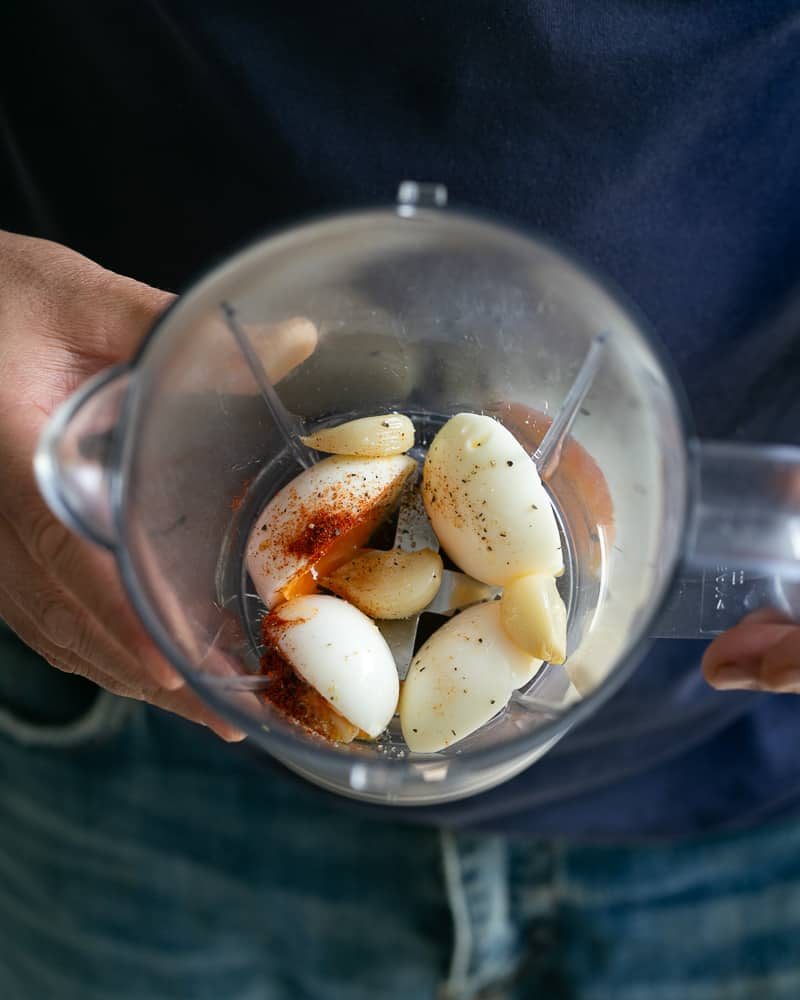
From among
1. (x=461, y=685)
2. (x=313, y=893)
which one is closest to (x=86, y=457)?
(x=461, y=685)

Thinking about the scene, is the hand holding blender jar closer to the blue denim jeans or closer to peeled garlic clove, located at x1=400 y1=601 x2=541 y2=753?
peeled garlic clove, located at x1=400 y1=601 x2=541 y2=753

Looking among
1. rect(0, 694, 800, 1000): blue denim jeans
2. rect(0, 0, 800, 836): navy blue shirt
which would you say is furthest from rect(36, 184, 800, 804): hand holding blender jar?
rect(0, 694, 800, 1000): blue denim jeans

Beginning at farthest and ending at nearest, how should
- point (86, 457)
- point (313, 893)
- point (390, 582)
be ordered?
point (313, 893), point (390, 582), point (86, 457)

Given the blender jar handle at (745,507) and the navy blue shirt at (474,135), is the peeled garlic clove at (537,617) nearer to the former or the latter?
the blender jar handle at (745,507)

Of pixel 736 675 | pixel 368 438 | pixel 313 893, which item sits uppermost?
pixel 368 438

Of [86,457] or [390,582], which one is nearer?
[86,457]

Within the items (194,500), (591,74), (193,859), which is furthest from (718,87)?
(193,859)

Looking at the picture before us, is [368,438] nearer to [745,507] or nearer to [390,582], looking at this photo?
[390,582]
